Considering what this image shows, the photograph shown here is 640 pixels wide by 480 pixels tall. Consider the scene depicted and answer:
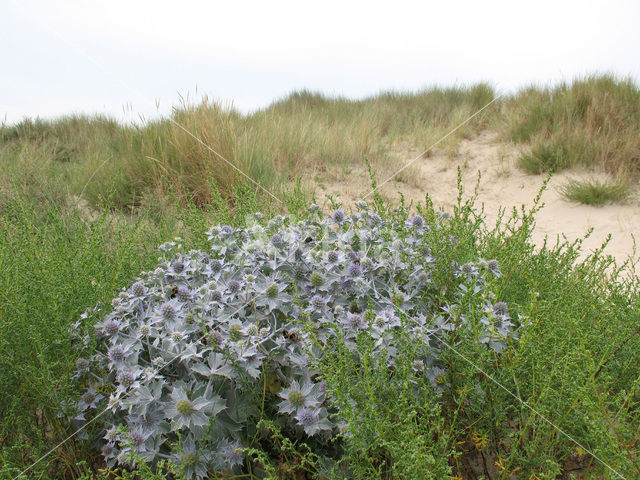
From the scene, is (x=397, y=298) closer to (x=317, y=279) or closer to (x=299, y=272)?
(x=317, y=279)

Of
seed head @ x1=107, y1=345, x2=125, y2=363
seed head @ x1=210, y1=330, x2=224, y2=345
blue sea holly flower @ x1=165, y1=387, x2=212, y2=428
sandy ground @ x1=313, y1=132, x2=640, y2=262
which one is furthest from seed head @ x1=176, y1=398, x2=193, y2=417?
sandy ground @ x1=313, y1=132, x2=640, y2=262

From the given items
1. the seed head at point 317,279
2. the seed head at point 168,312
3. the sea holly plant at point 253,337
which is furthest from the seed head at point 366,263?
the seed head at point 168,312

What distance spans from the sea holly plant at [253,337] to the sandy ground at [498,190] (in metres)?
3.73

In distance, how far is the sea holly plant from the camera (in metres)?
1.69

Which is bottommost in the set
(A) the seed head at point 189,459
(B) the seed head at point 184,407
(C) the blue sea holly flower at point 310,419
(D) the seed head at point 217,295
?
(A) the seed head at point 189,459

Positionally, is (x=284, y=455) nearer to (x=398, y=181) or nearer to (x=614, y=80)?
(x=398, y=181)

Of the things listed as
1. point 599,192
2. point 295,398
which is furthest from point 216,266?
point 599,192

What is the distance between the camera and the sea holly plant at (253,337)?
5.55 feet

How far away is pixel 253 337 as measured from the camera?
5.63ft

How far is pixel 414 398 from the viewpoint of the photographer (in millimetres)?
1715

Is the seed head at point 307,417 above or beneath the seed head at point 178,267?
beneath

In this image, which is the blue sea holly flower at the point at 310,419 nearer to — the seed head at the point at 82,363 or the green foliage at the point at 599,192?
the seed head at the point at 82,363

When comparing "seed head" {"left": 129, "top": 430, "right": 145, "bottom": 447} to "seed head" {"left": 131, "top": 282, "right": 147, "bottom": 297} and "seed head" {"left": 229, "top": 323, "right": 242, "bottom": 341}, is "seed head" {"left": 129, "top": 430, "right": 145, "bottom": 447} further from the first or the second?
"seed head" {"left": 131, "top": 282, "right": 147, "bottom": 297}

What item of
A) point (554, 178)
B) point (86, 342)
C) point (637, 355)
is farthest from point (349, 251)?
point (554, 178)
